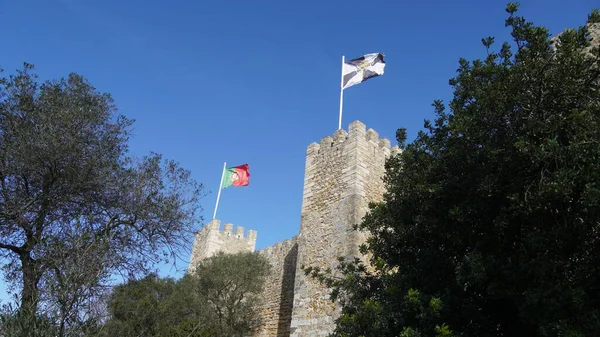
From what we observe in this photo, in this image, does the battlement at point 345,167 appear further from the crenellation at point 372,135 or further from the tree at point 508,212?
the tree at point 508,212

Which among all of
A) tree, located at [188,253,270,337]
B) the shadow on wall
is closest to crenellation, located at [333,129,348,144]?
the shadow on wall

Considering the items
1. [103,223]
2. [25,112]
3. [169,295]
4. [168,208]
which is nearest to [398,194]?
[168,208]

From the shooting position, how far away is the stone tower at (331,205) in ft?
42.1

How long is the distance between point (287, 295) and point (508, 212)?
12063mm

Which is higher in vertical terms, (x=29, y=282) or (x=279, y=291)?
(x=279, y=291)

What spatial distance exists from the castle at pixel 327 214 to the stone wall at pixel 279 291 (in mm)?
40

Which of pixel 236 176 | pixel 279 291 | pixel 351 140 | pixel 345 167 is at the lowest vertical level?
pixel 279 291

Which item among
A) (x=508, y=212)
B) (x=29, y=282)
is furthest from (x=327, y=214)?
(x=29, y=282)

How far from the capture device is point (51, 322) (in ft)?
24.2

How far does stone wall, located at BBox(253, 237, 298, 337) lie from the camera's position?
56.6 feet

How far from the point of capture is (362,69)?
17156mm

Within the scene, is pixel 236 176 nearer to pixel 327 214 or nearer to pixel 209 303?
pixel 209 303

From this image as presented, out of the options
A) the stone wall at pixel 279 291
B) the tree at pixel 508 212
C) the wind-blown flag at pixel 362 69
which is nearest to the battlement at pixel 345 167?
the wind-blown flag at pixel 362 69

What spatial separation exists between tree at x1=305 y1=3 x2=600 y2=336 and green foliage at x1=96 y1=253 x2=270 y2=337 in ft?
34.1
